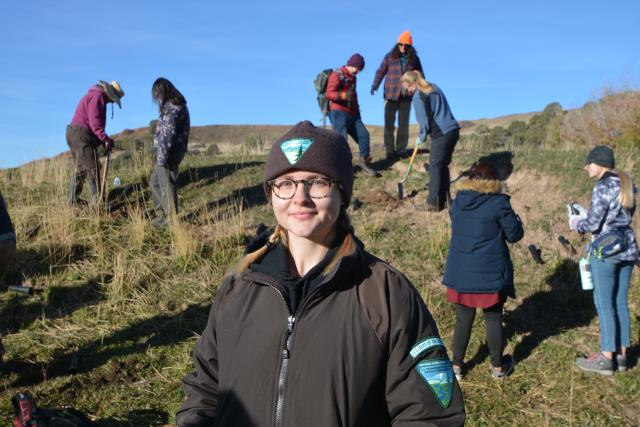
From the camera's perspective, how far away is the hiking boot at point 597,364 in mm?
4879

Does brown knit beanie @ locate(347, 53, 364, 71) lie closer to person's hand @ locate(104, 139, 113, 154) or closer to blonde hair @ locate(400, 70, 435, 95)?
blonde hair @ locate(400, 70, 435, 95)

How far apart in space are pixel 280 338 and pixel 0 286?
5.74 m

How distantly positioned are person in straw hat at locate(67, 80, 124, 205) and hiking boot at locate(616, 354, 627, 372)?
22.1 feet

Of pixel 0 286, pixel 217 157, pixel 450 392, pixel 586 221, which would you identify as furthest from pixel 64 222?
pixel 450 392

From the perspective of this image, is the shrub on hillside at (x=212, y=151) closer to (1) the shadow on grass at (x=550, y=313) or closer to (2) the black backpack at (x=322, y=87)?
(2) the black backpack at (x=322, y=87)

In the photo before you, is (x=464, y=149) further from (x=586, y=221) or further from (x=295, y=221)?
(x=295, y=221)

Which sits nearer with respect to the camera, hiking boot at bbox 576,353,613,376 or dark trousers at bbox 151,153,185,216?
hiking boot at bbox 576,353,613,376

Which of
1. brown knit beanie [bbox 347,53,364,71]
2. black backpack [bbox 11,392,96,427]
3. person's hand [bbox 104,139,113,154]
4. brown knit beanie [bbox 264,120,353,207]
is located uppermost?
brown knit beanie [bbox 347,53,364,71]

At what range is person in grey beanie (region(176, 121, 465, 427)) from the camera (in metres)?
1.72

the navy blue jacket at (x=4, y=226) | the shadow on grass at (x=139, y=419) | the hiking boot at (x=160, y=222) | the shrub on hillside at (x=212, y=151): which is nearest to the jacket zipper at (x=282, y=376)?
the shadow on grass at (x=139, y=419)

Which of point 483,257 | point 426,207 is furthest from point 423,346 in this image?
point 426,207

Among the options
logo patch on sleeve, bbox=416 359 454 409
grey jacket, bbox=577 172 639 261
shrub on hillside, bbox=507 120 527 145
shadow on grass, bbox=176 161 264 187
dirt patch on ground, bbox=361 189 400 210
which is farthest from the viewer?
shrub on hillside, bbox=507 120 527 145

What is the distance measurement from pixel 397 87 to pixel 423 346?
8514 mm

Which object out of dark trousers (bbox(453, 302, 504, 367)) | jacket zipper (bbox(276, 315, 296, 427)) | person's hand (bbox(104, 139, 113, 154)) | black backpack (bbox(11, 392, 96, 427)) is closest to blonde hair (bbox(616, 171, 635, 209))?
dark trousers (bbox(453, 302, 504, 367))
